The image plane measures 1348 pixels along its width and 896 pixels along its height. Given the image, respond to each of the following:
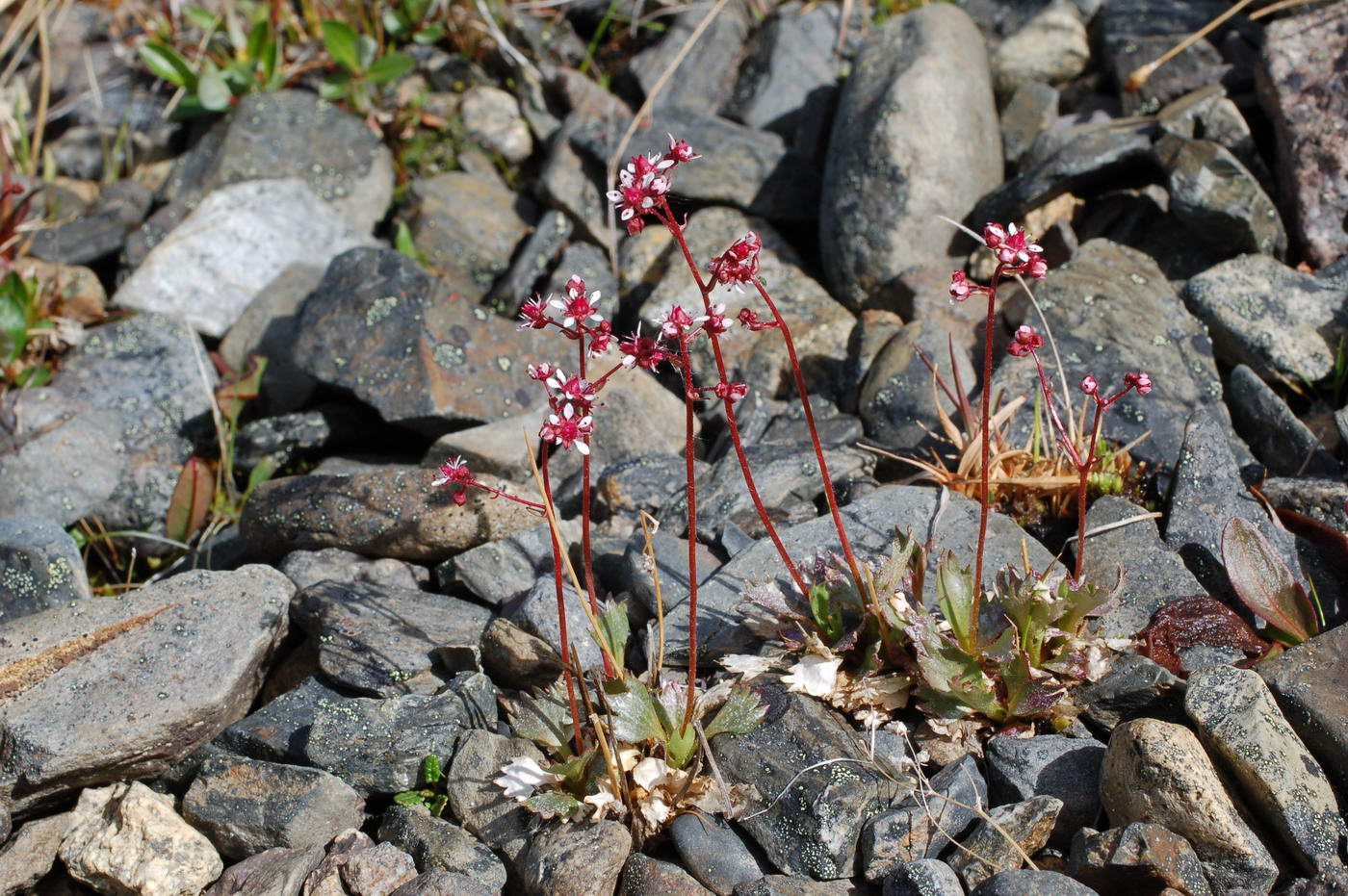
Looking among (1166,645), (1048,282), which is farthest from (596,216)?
(1166,645)

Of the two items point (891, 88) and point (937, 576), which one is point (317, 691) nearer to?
point (937, 576)

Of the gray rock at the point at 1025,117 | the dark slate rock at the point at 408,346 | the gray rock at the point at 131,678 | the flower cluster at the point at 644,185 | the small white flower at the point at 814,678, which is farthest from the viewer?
the gray rock at the point at 1025,117

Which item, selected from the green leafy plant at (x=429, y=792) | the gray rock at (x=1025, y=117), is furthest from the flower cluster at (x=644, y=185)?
the gray rock at (x=1025, y=117)

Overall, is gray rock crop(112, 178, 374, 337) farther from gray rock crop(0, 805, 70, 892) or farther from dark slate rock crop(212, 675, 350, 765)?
gray rock crop(0, 805, 70, 892)

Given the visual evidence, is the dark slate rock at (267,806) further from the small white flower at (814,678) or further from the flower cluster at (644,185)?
the flower cluster at (644,185)

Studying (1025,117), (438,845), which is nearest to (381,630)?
(438,845)

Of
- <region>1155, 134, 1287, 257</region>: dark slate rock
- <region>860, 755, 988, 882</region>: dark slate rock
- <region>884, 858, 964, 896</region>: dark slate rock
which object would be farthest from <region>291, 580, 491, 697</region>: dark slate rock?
<region>1155, 134, 1287, 257</region>: dark slate rock
